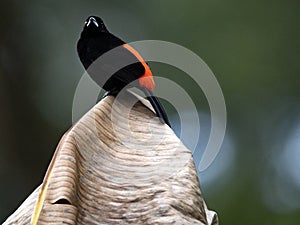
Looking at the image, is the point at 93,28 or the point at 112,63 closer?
the point at 112,63

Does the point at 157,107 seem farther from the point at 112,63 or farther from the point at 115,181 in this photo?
the point at 115,181

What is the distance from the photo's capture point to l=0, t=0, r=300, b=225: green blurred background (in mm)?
2918

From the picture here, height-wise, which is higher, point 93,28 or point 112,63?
point 93,28

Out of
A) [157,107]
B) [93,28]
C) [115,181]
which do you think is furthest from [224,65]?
[115,181]

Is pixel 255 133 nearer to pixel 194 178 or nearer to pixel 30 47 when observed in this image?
pixel 30 47

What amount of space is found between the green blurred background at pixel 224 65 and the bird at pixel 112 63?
0.83 metres

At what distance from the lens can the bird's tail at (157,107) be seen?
1443 millimetres

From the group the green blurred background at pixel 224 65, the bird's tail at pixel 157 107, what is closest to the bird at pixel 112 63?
the bird's tail at pixel 157 107

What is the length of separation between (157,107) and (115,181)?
0.58 m

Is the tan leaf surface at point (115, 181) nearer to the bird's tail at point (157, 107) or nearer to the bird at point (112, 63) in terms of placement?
the bird's tail at point (157, 107)

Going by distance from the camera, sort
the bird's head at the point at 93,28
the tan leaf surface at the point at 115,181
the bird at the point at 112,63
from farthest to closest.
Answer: the bird's head at the point at 93,28
the bird at the point at 112,63
the tan leaf surface at the point at 115,181

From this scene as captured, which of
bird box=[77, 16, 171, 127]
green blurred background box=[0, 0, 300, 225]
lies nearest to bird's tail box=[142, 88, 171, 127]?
bird box=[77, 16, 171, 127]

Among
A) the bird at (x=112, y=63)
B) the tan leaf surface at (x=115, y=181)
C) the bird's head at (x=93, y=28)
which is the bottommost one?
the tan leaf surface at (x=115, y=181)

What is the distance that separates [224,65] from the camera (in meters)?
3.01
